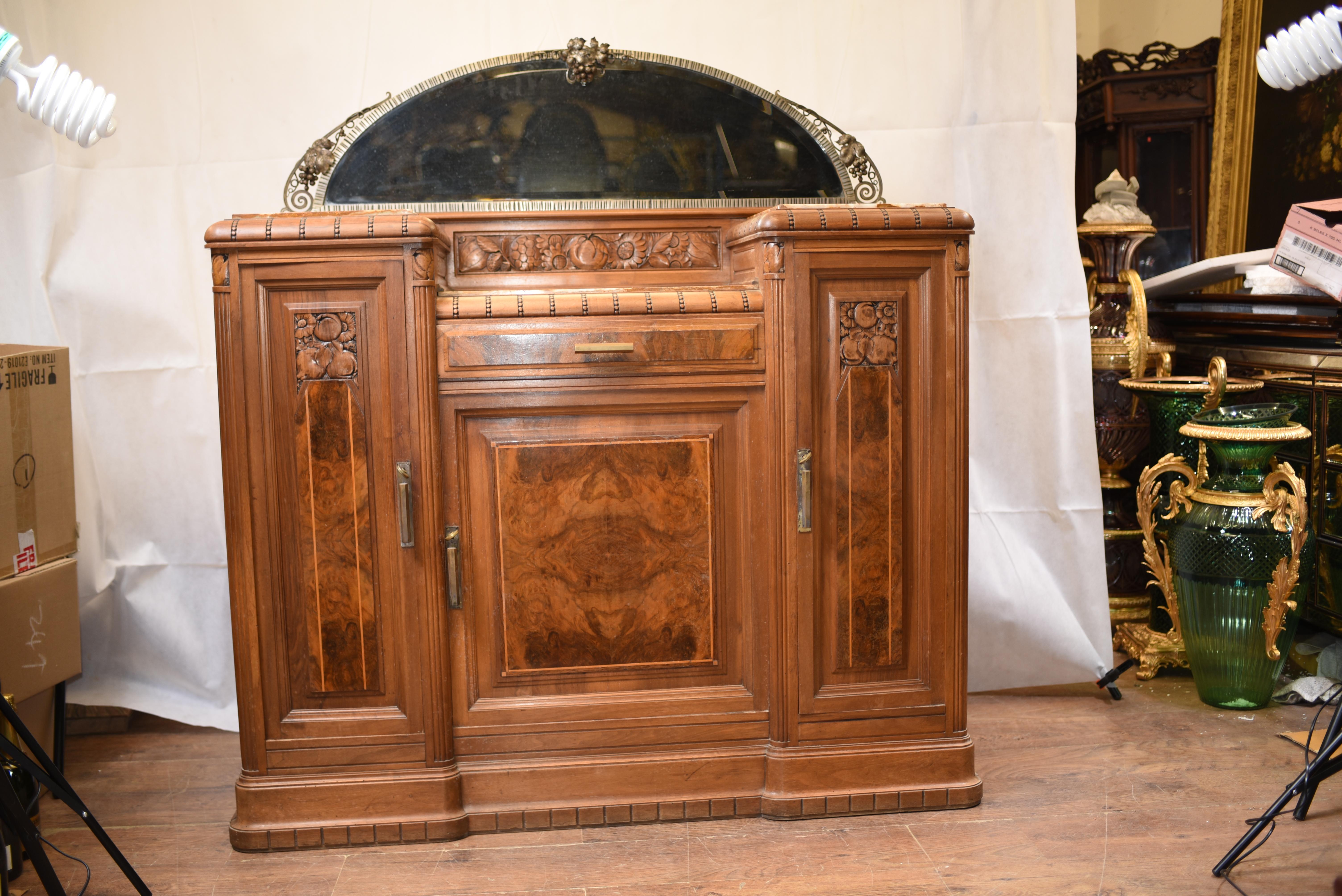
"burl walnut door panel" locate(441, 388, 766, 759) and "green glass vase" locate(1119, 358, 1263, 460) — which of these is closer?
"burl walnut door panel" locate(441, 388, 766, 759)

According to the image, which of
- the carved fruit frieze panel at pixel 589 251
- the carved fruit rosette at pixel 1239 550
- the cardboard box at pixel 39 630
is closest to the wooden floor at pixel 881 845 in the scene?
the carved fruit rosette at pixel 1239 550

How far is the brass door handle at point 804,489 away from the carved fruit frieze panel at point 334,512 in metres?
0.86

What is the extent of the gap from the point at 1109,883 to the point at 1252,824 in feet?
1.09

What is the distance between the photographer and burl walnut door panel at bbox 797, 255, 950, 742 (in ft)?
6.95

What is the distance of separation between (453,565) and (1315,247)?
7.40ft

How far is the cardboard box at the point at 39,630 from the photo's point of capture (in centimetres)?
221

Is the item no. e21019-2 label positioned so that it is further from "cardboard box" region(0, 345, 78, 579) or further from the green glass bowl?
the green glass bowl

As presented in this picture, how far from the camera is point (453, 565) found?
2.09 m

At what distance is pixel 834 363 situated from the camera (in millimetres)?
2127

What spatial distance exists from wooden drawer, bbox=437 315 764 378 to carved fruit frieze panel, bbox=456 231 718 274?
0.32 metres

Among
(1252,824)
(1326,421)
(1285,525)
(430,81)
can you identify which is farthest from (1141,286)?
(430,81)

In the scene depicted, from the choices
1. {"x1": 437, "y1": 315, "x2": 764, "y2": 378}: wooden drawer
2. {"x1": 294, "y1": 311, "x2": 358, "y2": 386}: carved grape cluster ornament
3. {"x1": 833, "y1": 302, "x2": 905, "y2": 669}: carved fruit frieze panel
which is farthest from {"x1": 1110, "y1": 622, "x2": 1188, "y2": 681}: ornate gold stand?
{"x1": 294, "y1": 311, "x2": 358, "y2": 386}: carved grape cluster ornament

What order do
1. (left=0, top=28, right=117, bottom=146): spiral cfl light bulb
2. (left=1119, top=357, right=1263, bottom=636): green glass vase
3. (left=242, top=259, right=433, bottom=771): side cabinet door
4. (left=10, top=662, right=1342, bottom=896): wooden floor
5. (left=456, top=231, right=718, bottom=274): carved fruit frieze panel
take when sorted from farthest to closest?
(left=1119, top=357, right=1263, bottom=636): green glass vase
(left=456, top=231, right=718, bottom=274): carved fruit frieze panel
(left=242, top=259, right=433, bottom=771): side cabinet door
(left=10, top=662, right=1342, bottom=896): wooden floor
(left=0, top=28, right=117, bottom=146): spiral cfl light bulb

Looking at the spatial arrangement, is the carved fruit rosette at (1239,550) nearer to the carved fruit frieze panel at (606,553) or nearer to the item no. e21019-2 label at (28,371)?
the carved fruit frieze panel at (606,553)
